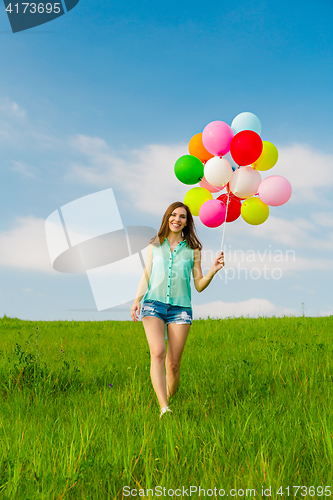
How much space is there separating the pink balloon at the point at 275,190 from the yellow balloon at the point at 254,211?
0.42 ft

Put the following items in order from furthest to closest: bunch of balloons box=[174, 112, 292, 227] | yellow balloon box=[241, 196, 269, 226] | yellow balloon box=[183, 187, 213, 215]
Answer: yellow balloon box=[183, 187, 213, 215], yellow balloon box=[241, 196, 269, 226], bunch of balloons box=[174, 112, 292, 227]

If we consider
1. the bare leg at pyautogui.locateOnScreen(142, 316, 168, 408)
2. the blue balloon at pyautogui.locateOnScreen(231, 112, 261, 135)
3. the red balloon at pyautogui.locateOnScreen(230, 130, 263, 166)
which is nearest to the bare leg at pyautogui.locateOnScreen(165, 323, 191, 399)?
the bare leg at pyautogui.locateOnScreen(142, 316, 168, 408)

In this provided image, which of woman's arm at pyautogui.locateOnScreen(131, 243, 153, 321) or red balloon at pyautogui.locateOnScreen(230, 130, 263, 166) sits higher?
red balloon at pyautogui.locateOnScreen(230, 130, 263, 166)

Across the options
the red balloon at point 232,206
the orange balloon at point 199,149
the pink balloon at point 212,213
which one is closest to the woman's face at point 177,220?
the pink balloon at point 212,213

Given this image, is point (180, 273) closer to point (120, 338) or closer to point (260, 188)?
point (260, 188)

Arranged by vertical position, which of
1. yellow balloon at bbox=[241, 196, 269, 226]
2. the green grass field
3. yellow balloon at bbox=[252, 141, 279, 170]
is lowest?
the green grass field

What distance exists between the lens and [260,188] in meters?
5.23

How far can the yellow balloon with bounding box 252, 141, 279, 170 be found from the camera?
5.40m

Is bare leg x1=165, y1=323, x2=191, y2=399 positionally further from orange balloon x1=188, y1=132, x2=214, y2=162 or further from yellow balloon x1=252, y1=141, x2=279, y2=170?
orange balloon x1=188, y1=132, x2=214, y2=162

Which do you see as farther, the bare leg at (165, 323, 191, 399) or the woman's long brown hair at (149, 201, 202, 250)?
the woman's long brown hair at (149, 201, 202, 250)

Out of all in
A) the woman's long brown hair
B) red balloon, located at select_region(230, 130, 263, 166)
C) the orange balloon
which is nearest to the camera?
the woman's long brown hair

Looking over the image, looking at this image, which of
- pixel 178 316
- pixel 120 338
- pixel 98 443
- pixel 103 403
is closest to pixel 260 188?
pixel 178 316

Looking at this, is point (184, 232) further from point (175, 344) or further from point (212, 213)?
point (175, 344)

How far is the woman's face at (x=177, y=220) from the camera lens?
435cm
